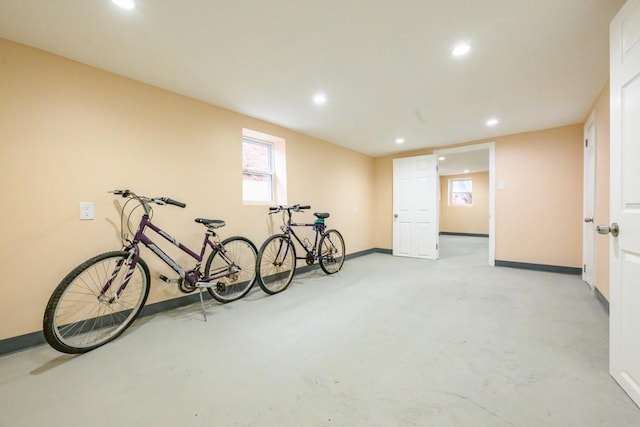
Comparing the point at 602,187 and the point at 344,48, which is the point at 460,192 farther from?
the point at 344,48

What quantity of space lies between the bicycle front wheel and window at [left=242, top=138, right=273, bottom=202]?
0.72m

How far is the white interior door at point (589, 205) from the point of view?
3119 mm

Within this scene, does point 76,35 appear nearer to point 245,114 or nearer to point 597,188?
point 245,114

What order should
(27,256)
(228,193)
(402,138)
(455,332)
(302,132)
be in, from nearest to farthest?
(27,256), (455,332), (228,193), (302,132), (402,138)

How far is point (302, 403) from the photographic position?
1.33m

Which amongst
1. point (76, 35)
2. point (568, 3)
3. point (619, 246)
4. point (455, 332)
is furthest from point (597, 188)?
point (76, 35)

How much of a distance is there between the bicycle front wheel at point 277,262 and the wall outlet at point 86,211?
1.70 metres

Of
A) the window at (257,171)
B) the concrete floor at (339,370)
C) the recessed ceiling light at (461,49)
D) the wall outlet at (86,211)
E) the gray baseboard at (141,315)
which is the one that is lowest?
the concrete floor at (339,370)

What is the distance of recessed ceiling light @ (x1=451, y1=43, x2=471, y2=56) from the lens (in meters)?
1.93

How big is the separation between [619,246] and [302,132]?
11.8ft

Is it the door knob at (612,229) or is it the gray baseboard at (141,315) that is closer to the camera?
the door knob at (612,229)

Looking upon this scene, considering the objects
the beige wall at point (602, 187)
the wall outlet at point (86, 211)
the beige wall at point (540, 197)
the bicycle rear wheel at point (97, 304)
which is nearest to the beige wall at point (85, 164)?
the wall outlet at point (86, 211)

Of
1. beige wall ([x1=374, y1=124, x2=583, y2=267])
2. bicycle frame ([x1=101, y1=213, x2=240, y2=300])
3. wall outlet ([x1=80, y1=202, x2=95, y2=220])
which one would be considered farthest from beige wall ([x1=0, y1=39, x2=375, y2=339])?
beige wall ([x1=374, y1=124, x2=583, y2=267])

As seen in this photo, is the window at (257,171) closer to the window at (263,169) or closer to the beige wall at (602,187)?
the window at (263,169)
